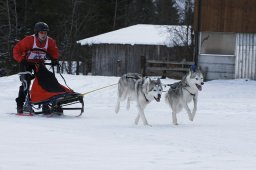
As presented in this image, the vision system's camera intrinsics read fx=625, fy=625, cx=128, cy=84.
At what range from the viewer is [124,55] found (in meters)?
33.2

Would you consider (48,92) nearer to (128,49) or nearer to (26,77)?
(26,77)

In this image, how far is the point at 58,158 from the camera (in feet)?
21.1

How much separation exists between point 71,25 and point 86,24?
3.77 metres

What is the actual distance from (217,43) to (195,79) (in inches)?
616

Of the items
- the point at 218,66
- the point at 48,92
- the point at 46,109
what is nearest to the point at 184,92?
the point at 48,92

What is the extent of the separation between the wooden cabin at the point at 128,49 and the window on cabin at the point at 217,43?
6.01 metres

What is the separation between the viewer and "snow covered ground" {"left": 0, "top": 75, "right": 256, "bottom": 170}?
6.26 m

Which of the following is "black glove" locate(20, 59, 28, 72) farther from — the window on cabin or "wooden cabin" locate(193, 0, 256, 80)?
the window on cabin

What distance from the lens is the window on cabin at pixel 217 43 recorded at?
83.7 feet

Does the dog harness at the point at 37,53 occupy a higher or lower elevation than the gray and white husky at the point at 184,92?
higher

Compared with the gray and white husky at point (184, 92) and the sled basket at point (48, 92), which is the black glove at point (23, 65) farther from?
the gray and white husky at point (184, 92)

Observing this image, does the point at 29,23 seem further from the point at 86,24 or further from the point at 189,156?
the point at 189,156

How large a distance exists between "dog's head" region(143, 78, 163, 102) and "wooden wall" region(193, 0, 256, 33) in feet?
52.0

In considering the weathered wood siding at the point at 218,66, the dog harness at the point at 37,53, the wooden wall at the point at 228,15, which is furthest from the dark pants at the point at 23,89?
the wooden wall at the point at 228,15
